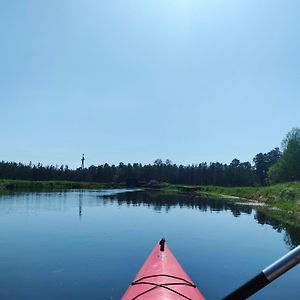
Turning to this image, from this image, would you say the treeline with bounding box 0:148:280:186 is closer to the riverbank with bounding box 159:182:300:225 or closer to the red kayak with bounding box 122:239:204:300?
the riverbank with bounding box 159:182:300:225

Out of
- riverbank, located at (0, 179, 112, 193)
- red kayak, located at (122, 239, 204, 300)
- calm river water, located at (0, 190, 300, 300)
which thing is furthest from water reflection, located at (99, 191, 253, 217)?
riverbank, located at (0, 179, 112, 193)

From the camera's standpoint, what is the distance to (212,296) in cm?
991

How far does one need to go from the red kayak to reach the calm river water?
1.45 metres

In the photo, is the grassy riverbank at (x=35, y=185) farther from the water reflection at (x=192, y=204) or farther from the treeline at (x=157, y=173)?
the water reflection at (x=192, y=204)

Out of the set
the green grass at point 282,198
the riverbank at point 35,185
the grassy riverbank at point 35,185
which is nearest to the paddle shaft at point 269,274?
the green grass at point 282,198

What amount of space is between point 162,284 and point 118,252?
7.79 metres

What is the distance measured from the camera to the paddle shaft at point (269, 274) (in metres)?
2.50

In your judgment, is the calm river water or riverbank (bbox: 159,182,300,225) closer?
the calm river water

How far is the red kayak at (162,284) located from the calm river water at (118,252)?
145 centimetres

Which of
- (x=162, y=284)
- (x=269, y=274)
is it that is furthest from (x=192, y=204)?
(x=269, y=274)

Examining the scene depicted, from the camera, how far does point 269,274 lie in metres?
2.66

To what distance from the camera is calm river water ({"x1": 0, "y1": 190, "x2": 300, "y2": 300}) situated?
1058 centimetres

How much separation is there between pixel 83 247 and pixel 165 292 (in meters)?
9.81

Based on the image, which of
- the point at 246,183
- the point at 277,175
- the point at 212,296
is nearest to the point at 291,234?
the point at 212,296
